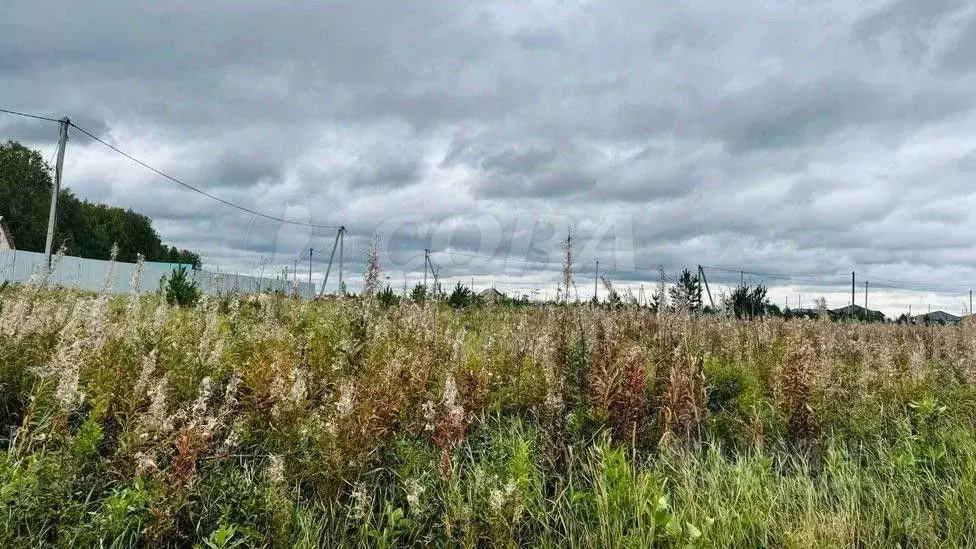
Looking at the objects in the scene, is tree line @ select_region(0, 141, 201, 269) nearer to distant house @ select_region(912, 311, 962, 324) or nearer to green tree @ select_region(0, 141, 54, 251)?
green tree @ select_region(0, 141, 54, 251)

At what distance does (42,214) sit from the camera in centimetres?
5562

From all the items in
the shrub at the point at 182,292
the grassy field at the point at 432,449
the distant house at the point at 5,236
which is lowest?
the grassy field at the point at 432,449

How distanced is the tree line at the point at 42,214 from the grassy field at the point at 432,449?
49.8 m

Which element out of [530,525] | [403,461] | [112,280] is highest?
[112,280]

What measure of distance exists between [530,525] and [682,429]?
1.60 metres

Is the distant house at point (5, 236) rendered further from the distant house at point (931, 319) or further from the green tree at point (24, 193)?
the distant house at point (931, 319)

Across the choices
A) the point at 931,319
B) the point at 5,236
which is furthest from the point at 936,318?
the point at 5,236

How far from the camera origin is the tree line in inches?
2072

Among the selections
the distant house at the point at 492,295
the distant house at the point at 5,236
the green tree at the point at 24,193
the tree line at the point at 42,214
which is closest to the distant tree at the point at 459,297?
the distant house at the point at 492,295

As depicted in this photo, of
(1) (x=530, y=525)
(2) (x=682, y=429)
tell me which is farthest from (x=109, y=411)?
(2) (x=682, y=429)

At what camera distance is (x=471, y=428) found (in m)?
4.28

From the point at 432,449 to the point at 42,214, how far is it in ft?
218

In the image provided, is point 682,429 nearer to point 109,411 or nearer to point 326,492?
point 326,492

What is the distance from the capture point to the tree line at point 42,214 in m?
52.6
